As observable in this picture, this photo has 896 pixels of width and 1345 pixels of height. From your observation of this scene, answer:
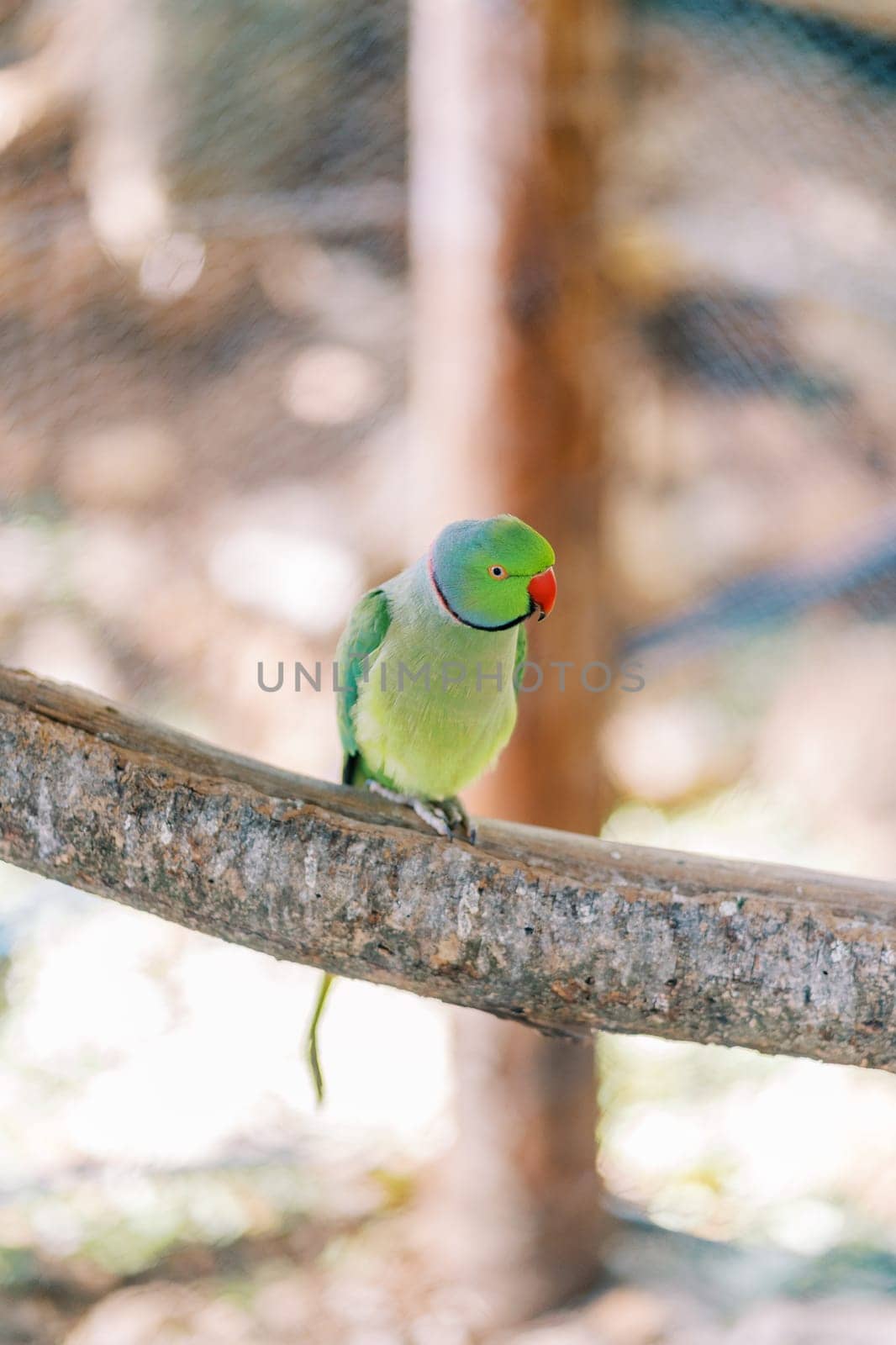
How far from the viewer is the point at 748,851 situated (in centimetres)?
210

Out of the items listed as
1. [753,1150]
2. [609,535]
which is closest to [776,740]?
[609,535]

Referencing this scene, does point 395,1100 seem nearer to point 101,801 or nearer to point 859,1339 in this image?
point 859,1339

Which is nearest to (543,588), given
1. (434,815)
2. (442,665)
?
(442,665)

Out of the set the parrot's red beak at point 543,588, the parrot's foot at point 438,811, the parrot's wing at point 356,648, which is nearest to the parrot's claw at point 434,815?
the parrot's foot at point 438,811

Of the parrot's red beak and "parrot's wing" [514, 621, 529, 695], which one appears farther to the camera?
"parrot's wing" [514, 621, 529, 695]

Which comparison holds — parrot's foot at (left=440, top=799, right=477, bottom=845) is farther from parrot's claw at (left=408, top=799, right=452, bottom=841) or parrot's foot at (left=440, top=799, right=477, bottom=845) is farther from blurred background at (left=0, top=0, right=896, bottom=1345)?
blurred background at (left=0, top=0, right=896, bottom=1345)

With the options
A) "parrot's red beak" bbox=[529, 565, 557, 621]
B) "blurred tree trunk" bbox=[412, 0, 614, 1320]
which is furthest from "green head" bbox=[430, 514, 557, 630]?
"blurred tree trunk" bbox=[412, 0, 614, 1320]

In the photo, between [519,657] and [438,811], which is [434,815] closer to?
[438,811]

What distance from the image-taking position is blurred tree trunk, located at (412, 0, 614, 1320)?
152 cm

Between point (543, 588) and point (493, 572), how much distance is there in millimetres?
53

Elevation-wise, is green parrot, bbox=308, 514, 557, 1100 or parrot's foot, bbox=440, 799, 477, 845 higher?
green parrot, bbox=308, 514, 557, 1100

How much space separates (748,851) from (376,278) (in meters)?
1.33

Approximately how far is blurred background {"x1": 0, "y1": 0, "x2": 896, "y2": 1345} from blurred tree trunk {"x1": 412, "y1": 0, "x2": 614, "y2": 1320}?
0.07m

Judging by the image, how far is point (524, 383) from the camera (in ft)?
5.17
